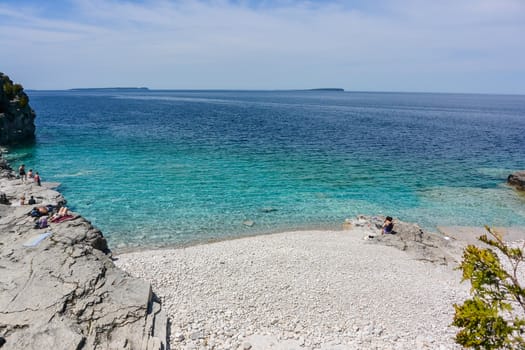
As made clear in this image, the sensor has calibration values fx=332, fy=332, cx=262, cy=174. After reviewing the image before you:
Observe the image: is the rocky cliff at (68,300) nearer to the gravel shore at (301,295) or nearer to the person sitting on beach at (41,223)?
the person sitting on beach at (41,223)

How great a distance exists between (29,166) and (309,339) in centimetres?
4343

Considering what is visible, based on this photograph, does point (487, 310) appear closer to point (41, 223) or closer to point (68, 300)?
point (68, 300)

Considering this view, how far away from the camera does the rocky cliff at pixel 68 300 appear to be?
1063cm

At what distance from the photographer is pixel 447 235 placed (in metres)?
26.0

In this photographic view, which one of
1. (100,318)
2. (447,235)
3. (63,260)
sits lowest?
(447,235)

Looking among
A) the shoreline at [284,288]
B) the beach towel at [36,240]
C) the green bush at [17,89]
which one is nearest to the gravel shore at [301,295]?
the shoreline at [284,288]

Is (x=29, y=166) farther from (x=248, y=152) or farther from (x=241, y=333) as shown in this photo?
(x=241, y=333)

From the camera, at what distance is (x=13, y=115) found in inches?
2176

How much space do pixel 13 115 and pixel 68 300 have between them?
57129 millimetres

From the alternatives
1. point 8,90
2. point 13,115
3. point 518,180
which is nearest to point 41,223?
point 518,180

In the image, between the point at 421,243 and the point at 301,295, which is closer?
the point at 301,295

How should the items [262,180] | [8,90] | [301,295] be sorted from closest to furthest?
[301,295], [262,180], [8,90]

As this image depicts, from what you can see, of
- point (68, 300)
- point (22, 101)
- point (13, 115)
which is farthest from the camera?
point (22, 101)

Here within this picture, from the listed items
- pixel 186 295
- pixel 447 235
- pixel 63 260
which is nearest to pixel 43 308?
pixel 63 260
